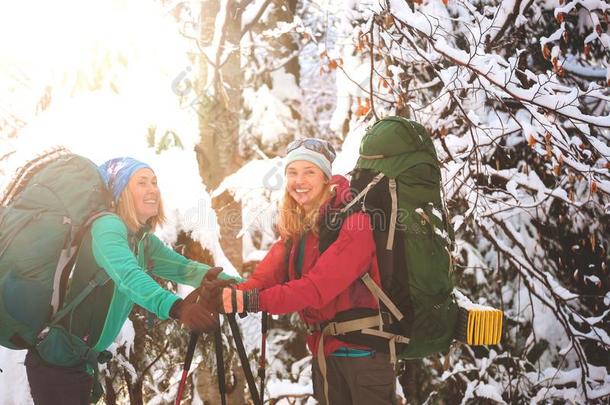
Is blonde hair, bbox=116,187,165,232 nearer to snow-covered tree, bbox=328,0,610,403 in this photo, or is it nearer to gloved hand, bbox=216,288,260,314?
gloved hand, bbox=216,288,260,314

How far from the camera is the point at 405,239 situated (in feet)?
8.96

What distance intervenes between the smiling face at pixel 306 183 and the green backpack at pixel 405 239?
289 millimetres

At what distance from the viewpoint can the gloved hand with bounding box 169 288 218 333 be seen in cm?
258

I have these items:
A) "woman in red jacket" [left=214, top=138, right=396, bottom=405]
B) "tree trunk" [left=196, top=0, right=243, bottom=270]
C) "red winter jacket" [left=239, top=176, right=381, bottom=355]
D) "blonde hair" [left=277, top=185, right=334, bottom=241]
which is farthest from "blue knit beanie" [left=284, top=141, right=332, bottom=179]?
"tree trunk" [left=196, top=0, right=243, bottom=270]

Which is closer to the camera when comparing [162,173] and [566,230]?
[162,173]

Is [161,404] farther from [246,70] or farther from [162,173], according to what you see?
[246,70]

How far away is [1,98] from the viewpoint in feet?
21.1

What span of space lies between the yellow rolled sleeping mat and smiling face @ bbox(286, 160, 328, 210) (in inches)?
41.7

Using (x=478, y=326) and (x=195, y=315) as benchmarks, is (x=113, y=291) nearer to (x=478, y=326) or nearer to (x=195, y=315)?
(x=195, y=315)

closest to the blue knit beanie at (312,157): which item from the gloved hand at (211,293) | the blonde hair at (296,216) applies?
the blonde hair at (296,216)

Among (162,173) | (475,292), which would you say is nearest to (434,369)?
(475,292)

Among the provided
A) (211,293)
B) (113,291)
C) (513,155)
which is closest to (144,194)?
A: (113,291)

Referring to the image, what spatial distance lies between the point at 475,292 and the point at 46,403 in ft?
17.5

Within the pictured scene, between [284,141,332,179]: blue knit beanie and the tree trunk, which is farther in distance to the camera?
the tree trunk
